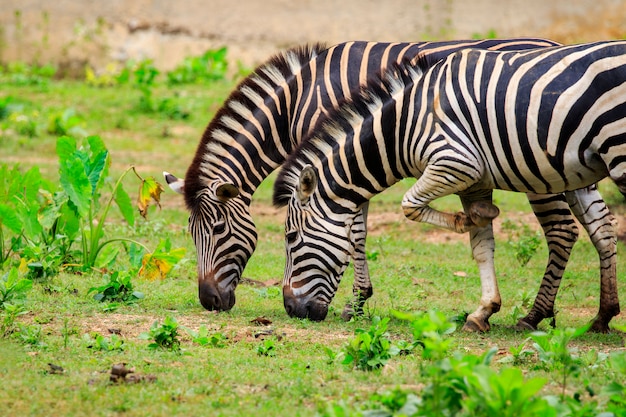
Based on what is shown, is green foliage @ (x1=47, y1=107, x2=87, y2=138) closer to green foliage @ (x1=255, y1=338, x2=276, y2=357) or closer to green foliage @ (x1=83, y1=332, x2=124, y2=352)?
green foliage @ (x1=83, y1=332, x2=124, y2=352)

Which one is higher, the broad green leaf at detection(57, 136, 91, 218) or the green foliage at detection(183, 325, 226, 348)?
the broad green leaf at detection(57, 136, 91, 218)

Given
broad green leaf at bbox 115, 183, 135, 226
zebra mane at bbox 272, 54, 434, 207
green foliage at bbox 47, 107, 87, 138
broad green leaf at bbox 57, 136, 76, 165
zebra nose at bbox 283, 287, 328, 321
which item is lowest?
zebra nose at bbox 283, 287, 328, 321

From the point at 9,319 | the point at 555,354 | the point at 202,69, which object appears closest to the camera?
the point at 555,354

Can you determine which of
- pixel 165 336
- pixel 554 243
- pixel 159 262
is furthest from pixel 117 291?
pixel 554 243

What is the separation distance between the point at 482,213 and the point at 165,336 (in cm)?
263

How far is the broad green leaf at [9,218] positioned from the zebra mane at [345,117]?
99.3 inches

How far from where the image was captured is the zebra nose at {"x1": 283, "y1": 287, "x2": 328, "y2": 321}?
23.4ft

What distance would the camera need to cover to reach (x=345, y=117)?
7.14 m

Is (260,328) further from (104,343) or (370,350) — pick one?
(370,350)

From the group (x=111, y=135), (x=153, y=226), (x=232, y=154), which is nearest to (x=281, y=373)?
(x=232, y=154)

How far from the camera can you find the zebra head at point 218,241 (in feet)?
24.4

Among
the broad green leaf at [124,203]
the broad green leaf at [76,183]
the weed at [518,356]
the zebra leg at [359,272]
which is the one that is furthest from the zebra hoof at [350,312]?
the broad green leaf at [76,183]

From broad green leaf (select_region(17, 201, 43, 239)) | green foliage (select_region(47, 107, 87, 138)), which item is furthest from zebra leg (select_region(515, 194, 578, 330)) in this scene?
green foliage (select_region(47, 107, 87, 138))

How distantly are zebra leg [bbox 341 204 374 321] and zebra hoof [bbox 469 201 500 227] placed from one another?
1144 millimetres
